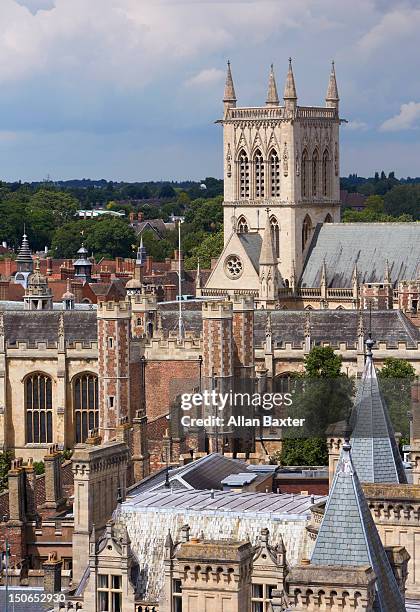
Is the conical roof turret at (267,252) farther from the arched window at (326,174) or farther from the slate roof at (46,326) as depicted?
the slate roof at (46,326)

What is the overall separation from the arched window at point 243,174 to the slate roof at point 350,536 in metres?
93.8

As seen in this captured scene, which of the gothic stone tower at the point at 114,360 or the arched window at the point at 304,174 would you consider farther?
the arched window at the point at 304,174

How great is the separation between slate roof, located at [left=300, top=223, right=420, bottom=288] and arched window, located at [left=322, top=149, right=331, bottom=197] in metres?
6.76

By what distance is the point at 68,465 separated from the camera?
6875cm

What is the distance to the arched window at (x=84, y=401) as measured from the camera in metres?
88.6

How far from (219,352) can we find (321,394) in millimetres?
5233

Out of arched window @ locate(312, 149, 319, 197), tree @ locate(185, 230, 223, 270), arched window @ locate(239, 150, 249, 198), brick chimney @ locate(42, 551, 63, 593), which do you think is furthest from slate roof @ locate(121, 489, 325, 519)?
tree @ locate(185, 230, 223, 270)

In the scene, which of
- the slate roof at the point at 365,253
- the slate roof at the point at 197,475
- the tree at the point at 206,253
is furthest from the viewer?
the tree at the point at 206,253

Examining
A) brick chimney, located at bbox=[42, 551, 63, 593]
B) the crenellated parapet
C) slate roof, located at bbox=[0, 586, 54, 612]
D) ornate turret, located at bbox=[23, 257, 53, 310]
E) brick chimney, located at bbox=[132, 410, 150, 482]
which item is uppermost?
ornate turret, located at bbox=[23, 257, 53, 310]

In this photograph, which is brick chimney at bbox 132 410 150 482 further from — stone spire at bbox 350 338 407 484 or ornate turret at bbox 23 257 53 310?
ornate turret at bbox 23 257 53 310

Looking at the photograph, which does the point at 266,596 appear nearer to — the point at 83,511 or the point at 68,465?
the point at 83,511

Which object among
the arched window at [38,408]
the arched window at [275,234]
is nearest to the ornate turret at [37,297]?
the arched window at [38,408]

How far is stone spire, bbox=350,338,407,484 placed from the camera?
41156 mm

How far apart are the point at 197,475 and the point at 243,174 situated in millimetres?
70445
